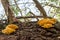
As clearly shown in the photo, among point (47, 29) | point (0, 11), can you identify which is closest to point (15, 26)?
point (47, 29)

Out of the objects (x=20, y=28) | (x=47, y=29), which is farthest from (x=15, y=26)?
(x=47, y=29)

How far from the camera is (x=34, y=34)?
712 millimetres

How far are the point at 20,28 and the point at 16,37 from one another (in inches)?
3.6

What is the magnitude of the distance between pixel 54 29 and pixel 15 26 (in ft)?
0.63

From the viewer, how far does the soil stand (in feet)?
2.26

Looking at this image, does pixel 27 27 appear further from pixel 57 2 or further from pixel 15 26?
pixel 57 2

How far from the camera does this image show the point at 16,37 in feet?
2.36

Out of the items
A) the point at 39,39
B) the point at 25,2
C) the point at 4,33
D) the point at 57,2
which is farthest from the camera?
the point at 57,2

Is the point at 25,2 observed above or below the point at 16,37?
above

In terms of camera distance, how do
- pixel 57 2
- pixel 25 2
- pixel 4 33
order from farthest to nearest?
1. pixel 57 2
2. pixel 25 2
3. pixel 4 33

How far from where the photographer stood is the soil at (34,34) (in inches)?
27.1

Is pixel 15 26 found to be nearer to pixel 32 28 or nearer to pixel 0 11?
pixel 32 28

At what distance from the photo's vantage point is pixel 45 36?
0.70 metres

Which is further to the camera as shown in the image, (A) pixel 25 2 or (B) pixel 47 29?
(A) pixel 25 2
